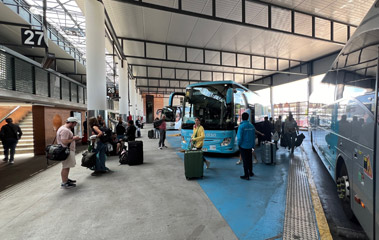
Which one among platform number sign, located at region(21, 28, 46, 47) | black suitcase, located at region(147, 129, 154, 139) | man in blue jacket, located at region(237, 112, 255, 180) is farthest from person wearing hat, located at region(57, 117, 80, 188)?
black suitcase, located at region(147, 129, 154, 139)

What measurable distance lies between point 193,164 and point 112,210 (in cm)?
221

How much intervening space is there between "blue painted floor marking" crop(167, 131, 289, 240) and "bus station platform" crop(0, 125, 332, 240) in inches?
0.5

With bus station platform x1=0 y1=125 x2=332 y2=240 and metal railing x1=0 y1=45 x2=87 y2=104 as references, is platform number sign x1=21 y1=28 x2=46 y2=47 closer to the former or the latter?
metal railing x1=0 y1=45 x2=87 y2=104

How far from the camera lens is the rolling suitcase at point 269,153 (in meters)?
6.25

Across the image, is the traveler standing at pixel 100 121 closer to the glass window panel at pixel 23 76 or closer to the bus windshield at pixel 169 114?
the glass window panel at pixel 23 76

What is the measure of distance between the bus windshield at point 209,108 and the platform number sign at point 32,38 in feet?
16.8

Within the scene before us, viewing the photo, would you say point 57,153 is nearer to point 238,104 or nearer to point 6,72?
point 6,72

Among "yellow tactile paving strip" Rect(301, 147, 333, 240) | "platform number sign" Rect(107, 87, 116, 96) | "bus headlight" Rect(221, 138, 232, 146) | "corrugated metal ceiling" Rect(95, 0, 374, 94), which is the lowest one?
"yellow tactile paving strip" Rect(301, 147, 333, 240)

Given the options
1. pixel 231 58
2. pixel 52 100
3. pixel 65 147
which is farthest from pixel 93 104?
pixel 231 58

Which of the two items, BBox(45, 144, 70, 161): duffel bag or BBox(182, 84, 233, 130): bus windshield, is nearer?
BBox(45, 144, 70, 161): duffel bag

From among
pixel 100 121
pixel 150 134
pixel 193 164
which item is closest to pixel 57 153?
pixel 100 121

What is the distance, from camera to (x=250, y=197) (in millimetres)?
3719

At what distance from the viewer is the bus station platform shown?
2.61m

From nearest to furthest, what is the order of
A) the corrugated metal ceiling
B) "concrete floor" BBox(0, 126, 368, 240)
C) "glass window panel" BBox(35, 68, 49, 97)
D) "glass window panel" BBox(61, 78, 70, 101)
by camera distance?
"concrete floor" BBox(0, 126, 368, 240), the corrugated metal ceiling, "glass window panel" BBox(35, 68, 49, 97), "glass window panel" BBox(61, 78, 70, 101)
